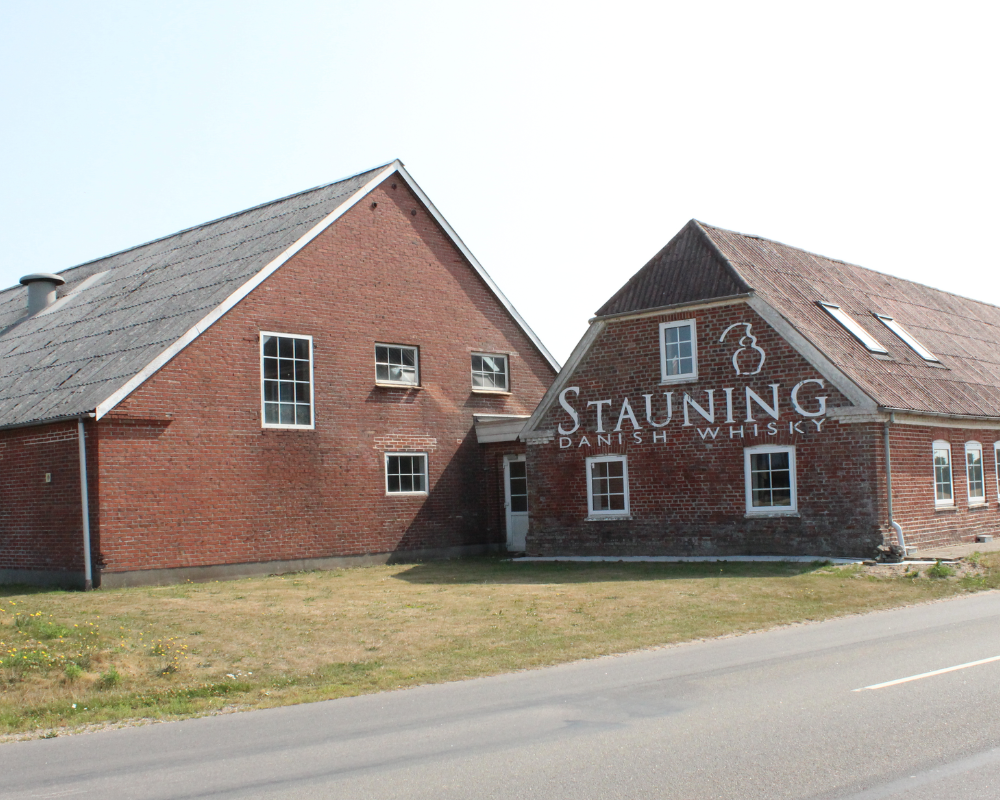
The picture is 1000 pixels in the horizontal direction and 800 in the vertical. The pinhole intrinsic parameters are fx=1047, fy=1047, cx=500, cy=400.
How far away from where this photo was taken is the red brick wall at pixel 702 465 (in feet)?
63.7

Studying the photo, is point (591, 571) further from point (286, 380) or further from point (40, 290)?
point (40, 290)

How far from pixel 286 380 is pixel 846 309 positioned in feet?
41.2

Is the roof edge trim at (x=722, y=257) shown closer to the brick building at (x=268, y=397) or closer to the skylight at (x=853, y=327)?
the skylight at (x=853, y=327)

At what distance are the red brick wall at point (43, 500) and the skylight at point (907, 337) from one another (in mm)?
17507

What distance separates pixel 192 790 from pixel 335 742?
1.38 metres

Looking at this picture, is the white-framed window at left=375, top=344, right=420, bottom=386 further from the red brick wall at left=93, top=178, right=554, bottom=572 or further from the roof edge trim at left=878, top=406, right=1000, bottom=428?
the roof edge trim at left=878, top=406, right=1000, bottom=428

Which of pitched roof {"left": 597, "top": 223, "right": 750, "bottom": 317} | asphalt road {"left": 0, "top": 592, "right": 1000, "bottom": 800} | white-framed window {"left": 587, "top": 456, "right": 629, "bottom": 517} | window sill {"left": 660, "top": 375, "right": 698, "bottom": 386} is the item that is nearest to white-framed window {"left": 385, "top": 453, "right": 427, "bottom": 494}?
white-framed window {"left": 587, "top": 456, "right": 629, "bottom": 517}

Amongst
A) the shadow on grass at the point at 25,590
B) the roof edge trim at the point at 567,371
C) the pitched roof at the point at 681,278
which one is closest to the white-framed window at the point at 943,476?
the pitched roof at the point at 681,278

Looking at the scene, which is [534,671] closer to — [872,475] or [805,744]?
[805,744]

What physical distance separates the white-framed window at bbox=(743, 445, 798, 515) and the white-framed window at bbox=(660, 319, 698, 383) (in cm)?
209

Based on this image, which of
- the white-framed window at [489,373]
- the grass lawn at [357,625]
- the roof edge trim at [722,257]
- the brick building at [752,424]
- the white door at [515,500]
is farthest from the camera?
the white-framed window at [489,373]

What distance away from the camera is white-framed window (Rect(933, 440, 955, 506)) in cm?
2127

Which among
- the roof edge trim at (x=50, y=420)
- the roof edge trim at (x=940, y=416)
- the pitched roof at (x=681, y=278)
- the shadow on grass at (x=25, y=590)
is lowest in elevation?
the shadow on grass at (x=25, y=590)

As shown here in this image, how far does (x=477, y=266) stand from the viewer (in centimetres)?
2670
